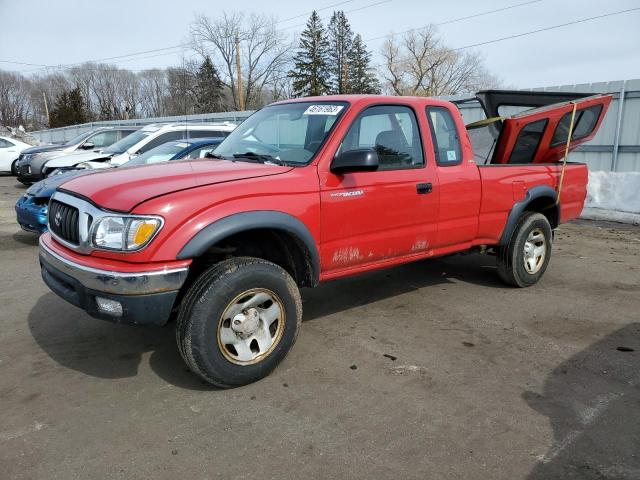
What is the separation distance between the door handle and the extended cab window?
171mm

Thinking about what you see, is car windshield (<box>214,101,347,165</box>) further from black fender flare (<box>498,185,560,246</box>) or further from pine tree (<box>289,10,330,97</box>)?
pine tree (<box>289,10,330,97</box>)

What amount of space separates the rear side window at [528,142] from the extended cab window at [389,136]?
1879 millimetres

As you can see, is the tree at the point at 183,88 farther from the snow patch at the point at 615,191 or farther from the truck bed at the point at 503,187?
the snow patch at the point at 615,191

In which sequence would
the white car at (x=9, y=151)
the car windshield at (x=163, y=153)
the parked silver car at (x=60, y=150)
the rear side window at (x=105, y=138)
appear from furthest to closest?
the white car at (x=9, y=151)
the rear side window at (x=105, y=138)
the parked silver car at (x=60, y=150)
the car windshield at (x=163, y=153)

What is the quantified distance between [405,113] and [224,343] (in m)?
2.41

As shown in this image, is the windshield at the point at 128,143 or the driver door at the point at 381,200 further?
the windshield at the point at 128,143

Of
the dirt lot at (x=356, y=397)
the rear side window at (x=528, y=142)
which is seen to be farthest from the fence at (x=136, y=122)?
the dirt lot at (x=356, y=397)

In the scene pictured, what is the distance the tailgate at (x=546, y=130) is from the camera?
546cm

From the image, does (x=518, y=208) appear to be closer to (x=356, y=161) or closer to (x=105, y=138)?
(x=356, y=161)

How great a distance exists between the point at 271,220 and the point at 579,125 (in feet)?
14.4

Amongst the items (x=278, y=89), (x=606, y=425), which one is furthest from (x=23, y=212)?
(x=278, y=89)

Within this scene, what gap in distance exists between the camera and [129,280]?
285cm

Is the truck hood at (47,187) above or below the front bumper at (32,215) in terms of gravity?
above

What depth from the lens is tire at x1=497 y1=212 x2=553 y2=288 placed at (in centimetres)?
524
